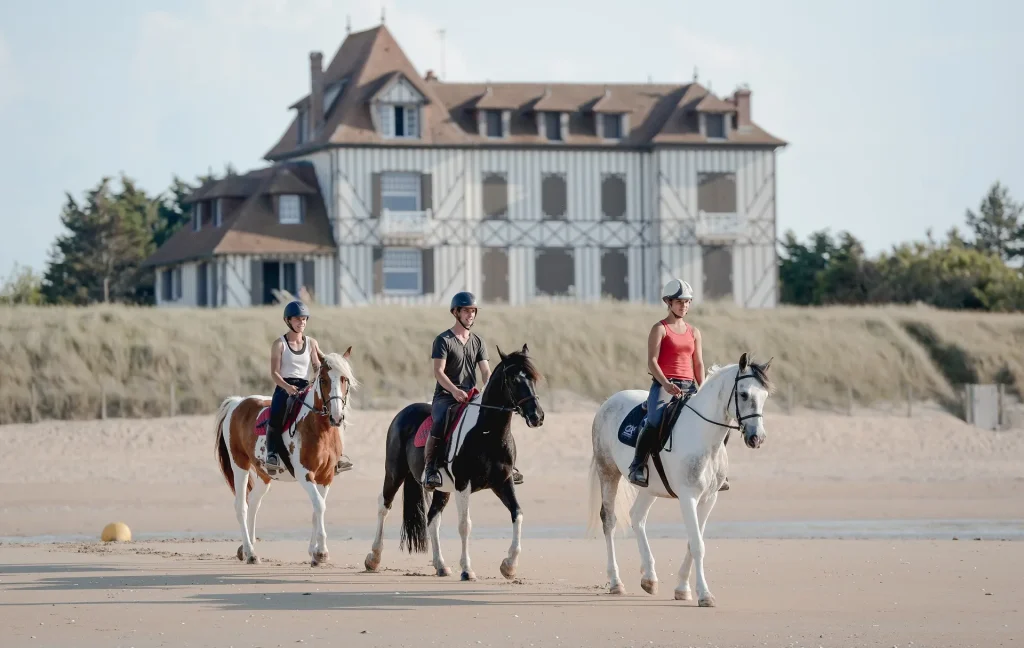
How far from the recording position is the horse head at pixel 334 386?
47.8 feet

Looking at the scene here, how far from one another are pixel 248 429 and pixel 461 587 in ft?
11.4

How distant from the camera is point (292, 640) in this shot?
10.9 m

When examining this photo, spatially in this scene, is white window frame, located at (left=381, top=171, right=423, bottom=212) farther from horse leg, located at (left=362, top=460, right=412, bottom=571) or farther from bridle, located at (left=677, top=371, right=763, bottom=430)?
bridle, located at (left=677, top=371, right=763, bottom=430)

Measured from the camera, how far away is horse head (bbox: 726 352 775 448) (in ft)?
39.5

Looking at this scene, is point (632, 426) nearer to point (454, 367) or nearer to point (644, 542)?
point (644, 542)

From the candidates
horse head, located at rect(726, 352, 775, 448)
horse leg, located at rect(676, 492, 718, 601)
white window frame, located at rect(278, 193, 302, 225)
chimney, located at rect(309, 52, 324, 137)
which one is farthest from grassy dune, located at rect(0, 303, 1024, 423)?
horse head, located at rect(726, 352, 775, 448)

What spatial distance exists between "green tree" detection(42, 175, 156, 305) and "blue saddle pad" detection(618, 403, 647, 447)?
43911 mm

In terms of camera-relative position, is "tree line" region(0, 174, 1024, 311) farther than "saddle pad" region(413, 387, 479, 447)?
Yes

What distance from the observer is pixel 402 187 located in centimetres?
4675

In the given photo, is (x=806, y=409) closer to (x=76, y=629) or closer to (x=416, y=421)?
(x=416, y=421)

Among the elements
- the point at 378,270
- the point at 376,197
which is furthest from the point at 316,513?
the point at 376,197

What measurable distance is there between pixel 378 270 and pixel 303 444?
31.3 metres

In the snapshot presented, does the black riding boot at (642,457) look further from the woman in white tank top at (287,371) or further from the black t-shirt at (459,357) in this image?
the woman in white tank top at (287,371)

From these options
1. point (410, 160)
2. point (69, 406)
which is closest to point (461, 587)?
point (69, 406)
